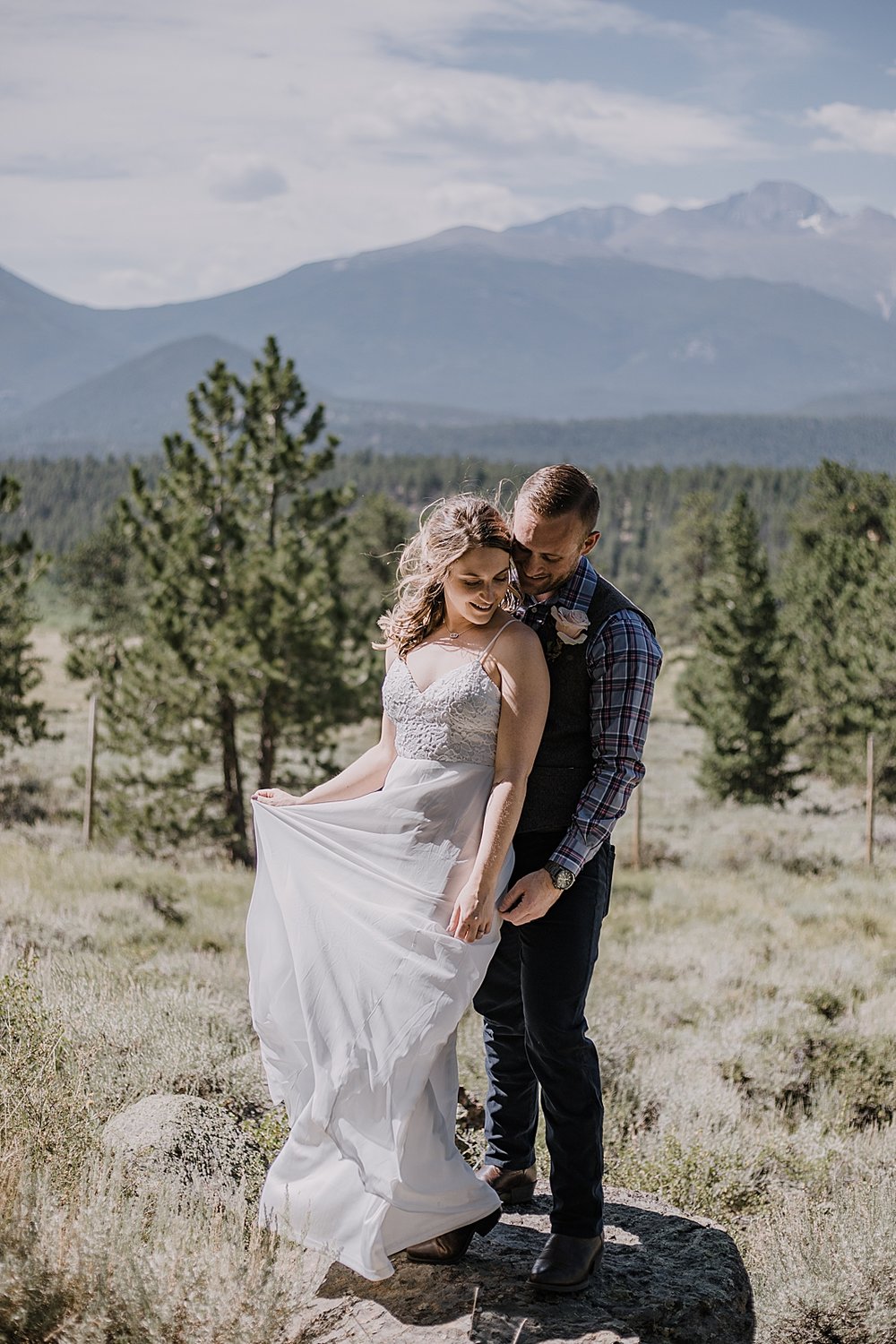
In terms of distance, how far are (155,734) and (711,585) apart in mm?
17430

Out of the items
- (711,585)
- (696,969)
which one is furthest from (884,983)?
(711,585)

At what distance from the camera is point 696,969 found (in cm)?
916

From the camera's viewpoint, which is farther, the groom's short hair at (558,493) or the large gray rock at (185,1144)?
the large gray rock at (185,1144)

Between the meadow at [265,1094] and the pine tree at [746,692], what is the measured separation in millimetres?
14306

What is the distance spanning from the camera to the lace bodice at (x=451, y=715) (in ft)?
10.6

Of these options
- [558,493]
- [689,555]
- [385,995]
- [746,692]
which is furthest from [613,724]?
[689,555]

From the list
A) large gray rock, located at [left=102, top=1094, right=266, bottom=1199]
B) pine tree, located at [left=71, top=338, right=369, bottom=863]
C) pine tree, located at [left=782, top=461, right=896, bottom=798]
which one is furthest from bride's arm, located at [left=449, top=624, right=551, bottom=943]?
pine tree, located at [left=782, top=461, right=896, bottom=798]

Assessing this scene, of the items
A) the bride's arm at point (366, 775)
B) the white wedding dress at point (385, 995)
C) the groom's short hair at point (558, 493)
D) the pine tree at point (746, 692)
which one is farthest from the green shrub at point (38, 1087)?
the pine tree at point (746, 692)

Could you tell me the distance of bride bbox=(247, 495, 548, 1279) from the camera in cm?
316

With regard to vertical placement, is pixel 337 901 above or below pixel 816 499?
below

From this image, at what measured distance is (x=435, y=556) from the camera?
3246 millimetres

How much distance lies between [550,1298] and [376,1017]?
2.96ft

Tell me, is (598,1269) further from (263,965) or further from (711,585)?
(711,585)

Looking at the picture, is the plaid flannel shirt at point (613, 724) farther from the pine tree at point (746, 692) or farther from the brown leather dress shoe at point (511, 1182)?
the pine tree at point (746, 692)
